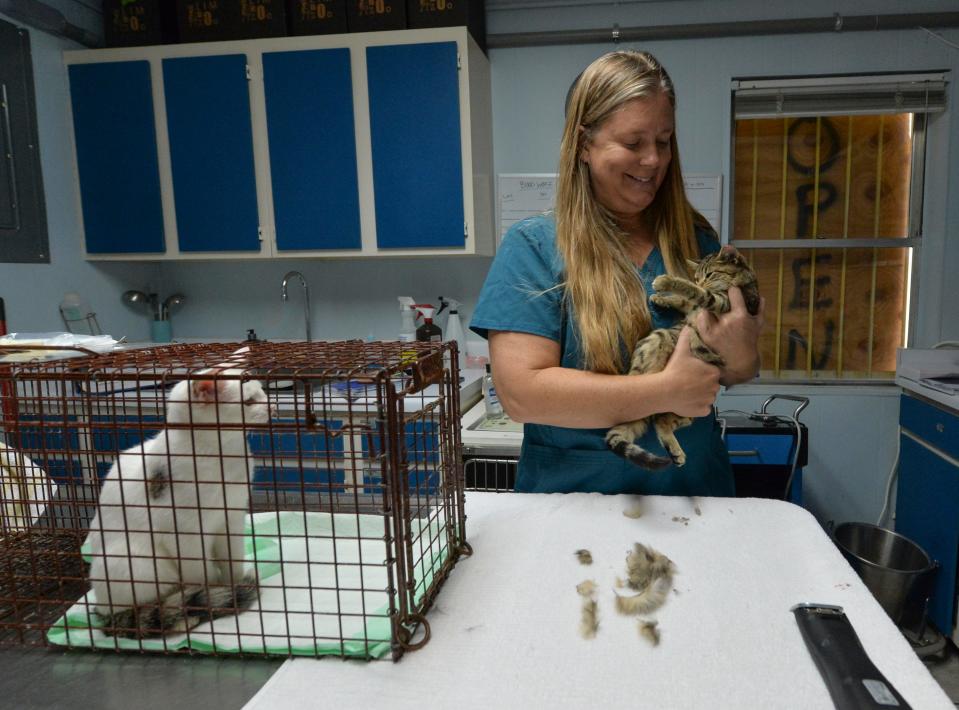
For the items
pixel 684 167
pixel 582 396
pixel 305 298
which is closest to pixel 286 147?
pixel 305 298

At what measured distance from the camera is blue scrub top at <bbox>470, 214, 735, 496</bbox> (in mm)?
1126

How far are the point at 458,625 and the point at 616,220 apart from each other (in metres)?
0.83

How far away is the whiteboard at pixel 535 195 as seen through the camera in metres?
2.95

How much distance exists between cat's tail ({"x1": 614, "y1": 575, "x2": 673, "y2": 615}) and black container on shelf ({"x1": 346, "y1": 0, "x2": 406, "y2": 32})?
256 cm

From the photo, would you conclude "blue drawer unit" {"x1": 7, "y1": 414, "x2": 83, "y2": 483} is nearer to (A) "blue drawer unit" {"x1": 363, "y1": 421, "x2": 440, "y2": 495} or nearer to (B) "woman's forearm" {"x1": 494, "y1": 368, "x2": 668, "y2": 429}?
(A) "blue drawer unit" {"x1": 363, "y1": 421, "x2": 440, "y2": 495}

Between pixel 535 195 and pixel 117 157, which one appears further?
pixel 535 195

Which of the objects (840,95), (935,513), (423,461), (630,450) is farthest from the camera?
(840,95)

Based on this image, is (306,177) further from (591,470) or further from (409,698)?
(409,698)

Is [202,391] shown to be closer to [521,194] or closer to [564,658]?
[564,658]

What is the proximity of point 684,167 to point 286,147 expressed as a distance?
187 cm

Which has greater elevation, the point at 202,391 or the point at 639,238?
the point at 639,238

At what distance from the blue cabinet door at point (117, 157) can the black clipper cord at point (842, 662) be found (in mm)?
3024

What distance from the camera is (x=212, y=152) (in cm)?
281

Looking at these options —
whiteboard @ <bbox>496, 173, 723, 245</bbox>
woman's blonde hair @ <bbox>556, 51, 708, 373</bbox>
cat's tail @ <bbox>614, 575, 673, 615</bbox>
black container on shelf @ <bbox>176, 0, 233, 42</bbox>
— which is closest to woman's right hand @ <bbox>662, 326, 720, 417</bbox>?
woman's blonde hair @ <bbox>556, 51, 708, 373</bbox>
